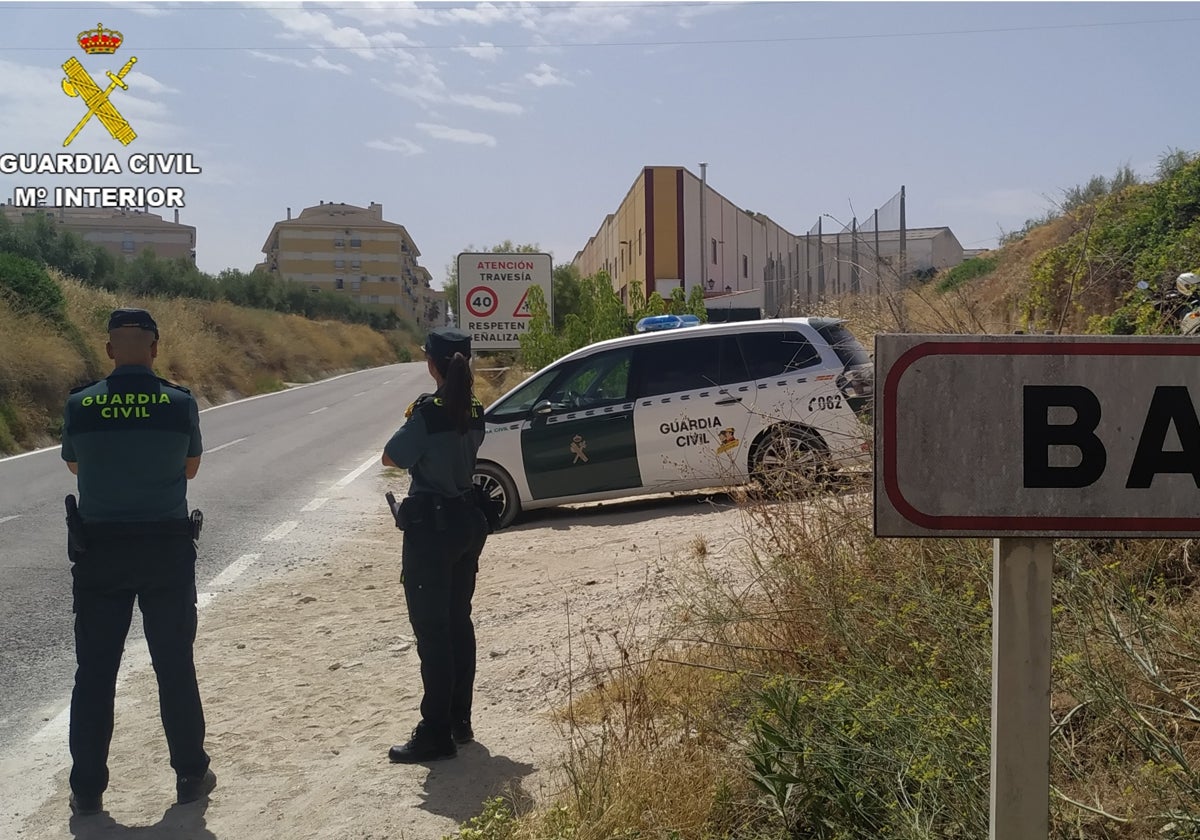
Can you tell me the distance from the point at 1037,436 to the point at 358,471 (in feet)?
49.3

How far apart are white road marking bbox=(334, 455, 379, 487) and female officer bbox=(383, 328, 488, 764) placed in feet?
34.0

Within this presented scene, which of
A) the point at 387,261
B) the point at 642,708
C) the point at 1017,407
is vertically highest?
the point at 387,261

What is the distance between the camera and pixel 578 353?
1088 cm

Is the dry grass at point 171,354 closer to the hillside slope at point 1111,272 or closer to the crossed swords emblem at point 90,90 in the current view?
the crossed swords emblem at point 90,90

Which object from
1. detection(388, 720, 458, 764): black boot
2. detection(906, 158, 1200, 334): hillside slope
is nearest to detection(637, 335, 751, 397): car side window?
detection(906, 158, 1200, 334): hillside slope

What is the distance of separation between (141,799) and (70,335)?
27.0 meters

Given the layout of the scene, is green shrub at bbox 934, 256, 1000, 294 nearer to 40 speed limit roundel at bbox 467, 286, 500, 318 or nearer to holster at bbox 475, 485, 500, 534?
40 speed limit roundel at bbox 467, 286, 500, 318

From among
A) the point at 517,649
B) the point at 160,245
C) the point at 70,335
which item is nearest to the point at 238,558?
the point at 517,649

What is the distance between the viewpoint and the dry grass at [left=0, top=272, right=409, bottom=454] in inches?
904

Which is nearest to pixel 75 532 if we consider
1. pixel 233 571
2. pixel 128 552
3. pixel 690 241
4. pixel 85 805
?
pixel 128 552

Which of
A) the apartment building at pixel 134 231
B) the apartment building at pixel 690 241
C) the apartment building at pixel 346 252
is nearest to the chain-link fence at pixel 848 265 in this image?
the apartment building at pixel 690 241

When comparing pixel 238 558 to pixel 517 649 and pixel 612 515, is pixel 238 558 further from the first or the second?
pixel 517 649

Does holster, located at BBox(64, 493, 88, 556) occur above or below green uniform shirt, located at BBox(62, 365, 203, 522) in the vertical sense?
below

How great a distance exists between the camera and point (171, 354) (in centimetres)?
3616
